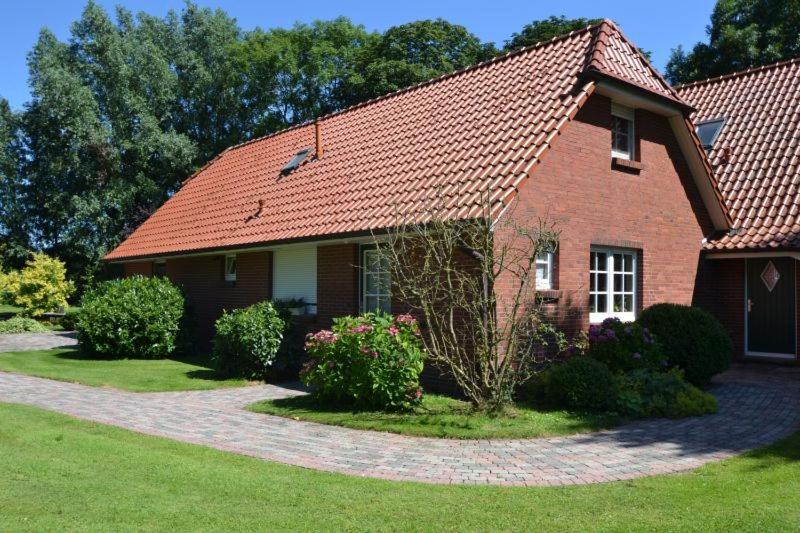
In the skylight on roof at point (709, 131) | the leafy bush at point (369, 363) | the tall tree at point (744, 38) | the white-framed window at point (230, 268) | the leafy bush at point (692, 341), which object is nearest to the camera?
the leafy bush at point (369, 363)

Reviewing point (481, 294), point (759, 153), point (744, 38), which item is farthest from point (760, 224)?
point (744, 38)

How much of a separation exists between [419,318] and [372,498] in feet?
19.8

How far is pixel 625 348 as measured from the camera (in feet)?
37.5

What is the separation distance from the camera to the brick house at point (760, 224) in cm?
1475

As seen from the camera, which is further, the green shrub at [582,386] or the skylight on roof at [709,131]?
the skylight on roof at [709,131]

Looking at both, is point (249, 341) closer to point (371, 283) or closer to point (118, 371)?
point (371, 283)

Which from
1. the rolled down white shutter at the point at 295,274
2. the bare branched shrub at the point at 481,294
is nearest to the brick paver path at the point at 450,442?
the bare branched shrub at the point at 481,294

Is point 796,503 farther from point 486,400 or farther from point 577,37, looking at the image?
point 577,37

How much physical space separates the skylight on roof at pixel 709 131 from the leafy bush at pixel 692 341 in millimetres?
6668

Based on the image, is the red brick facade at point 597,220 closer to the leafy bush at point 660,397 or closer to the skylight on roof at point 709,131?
the leafy bush at point 660,397

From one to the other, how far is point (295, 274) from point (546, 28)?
2341cm

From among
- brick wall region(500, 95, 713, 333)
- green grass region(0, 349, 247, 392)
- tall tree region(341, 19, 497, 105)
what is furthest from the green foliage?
green grass region(0, 349, 247, 392)

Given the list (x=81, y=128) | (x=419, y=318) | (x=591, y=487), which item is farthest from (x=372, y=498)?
(x=81, y=128)

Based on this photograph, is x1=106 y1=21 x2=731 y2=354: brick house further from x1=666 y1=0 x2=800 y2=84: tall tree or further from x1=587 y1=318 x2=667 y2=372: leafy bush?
x1=666 y1=0 x2=800 y2=84: tall tree
